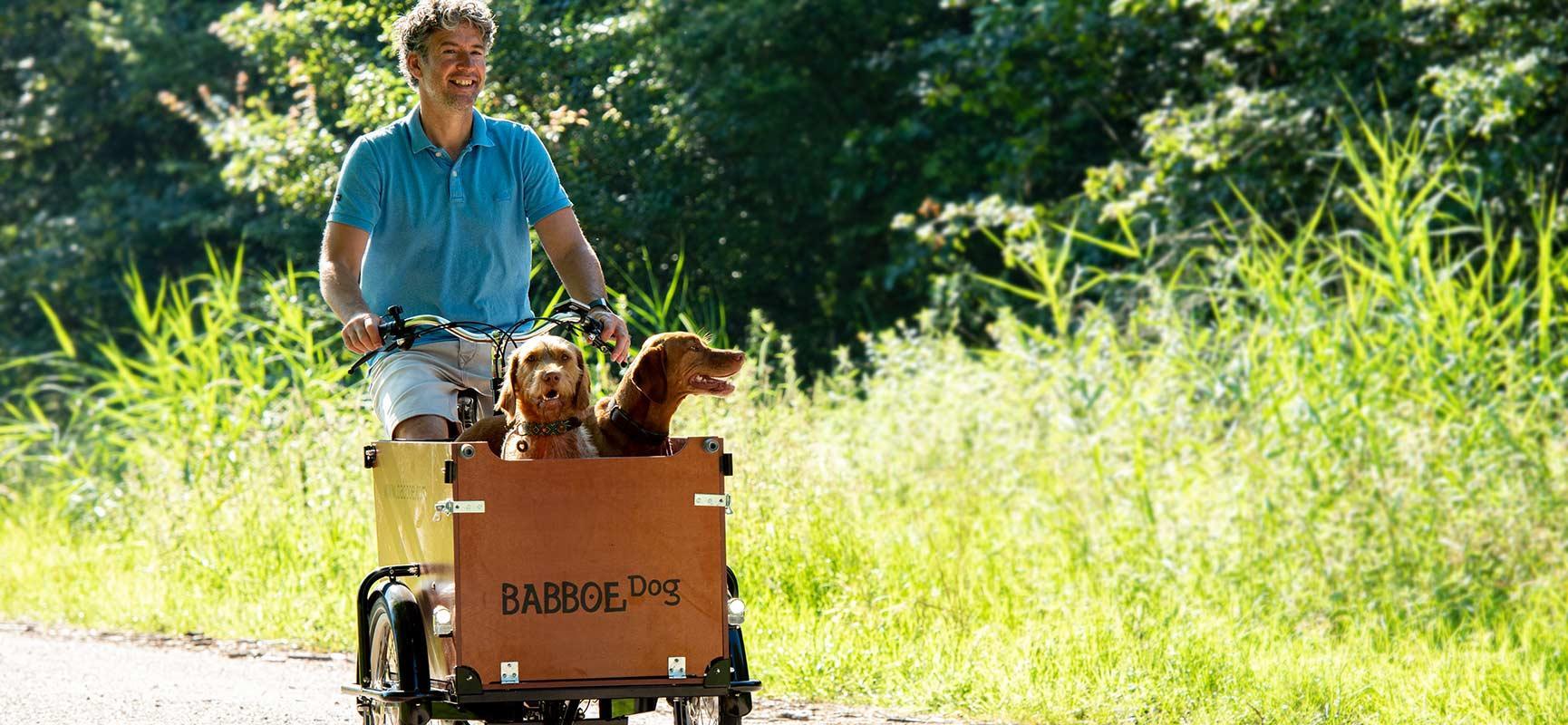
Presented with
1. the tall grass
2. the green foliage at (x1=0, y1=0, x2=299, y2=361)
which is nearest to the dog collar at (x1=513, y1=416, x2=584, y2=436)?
the tall grass

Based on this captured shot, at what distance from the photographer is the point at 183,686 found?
6.32 meters

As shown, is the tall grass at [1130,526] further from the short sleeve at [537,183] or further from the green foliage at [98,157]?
the green foliage at [98,157]

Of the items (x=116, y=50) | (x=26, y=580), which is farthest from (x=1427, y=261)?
(x=116, y=50)

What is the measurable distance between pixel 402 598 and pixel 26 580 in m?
6.00

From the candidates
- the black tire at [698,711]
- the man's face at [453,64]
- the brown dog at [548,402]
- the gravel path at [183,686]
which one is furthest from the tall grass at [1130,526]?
the man's face at [453,64]

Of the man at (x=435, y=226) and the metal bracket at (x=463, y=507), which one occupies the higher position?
the man at (x=435, y=226)

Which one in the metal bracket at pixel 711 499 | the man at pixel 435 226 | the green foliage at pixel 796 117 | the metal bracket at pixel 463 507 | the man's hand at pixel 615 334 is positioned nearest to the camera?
the metal bracket at pixel 463 507

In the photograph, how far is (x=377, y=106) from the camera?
9.93m

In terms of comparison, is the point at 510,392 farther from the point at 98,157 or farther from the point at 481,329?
the point at 98,157

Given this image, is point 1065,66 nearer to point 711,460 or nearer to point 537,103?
point 537,103

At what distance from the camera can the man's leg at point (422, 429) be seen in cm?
446

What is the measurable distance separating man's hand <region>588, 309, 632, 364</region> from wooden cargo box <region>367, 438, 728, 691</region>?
58 cm

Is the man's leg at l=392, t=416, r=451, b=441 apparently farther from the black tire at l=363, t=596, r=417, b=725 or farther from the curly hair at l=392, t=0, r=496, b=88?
the curly hair at l=392, t=0, r=496, b=88

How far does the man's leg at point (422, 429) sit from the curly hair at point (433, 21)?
88 cm
